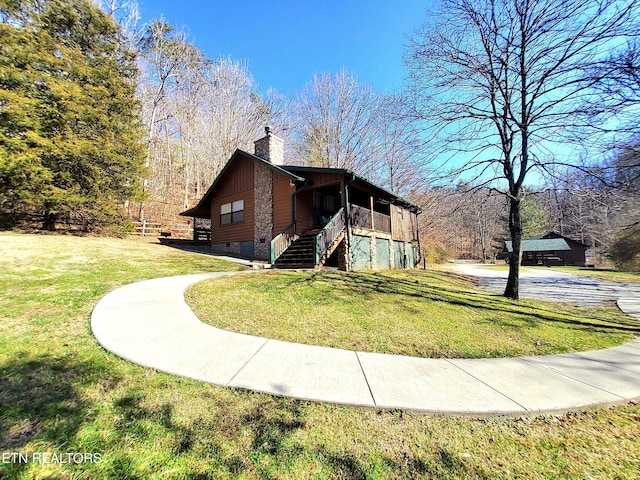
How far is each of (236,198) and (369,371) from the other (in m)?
13.8

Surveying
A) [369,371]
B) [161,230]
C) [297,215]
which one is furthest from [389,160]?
[369,371]

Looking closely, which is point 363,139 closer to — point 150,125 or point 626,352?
→ point 150,125

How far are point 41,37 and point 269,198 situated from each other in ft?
46.4

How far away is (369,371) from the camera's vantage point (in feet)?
10.0

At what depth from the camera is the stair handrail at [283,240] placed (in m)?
10.9

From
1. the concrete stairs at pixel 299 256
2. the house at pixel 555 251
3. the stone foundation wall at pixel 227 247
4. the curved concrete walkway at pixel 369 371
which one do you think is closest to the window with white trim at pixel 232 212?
the stone foundation wall at pixel 227 247

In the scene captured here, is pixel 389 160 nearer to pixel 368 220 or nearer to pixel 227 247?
pixel 368 220

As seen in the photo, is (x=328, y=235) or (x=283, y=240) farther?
(x=283, y=240)

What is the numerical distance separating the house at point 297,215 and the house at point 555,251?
33472 millimetres

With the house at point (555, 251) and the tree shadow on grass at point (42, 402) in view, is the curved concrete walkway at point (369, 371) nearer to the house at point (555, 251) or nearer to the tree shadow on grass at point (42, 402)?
the tree shadow on grass at point (42, 402)

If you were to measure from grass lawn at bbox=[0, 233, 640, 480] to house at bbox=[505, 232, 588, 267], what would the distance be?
1723 inches

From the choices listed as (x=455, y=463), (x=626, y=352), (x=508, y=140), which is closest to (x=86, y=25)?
(x=508, y=140)

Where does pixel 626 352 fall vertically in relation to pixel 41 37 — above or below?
below

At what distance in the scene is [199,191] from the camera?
2644cm
